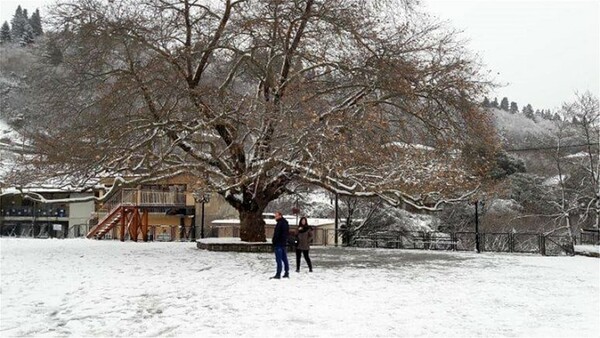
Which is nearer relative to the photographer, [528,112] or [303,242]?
[303,242]

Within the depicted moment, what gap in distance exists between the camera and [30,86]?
2122cm

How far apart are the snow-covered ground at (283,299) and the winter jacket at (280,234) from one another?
3.30 ft

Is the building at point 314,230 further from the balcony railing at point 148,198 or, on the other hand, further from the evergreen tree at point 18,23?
the evergreen tree at point 18,23

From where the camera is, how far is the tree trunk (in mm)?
23250

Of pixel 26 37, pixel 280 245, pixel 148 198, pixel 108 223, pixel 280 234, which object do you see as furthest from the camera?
pixel 26 37

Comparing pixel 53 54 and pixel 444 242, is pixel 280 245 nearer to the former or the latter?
pixel 53 54

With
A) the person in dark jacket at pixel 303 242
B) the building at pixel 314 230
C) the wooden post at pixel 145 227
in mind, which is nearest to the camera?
the person in dark jacket at pixel 303 242

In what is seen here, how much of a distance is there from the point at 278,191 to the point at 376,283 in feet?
35.4

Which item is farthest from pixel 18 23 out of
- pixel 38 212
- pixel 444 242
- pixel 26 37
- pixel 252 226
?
pixel 444 242

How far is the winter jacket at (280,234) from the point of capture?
1437cm

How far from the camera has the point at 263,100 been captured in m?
20.6

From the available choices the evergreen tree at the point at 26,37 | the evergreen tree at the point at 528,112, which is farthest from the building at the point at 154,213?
the evergreen tree at the point at 528,112

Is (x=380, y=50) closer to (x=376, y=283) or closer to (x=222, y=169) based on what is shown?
(x=222, y=169)

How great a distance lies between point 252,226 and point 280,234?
29.4 ft
